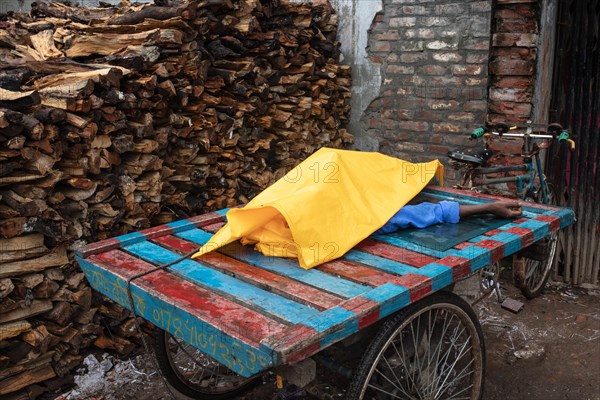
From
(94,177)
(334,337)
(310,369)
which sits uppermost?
(94,177)

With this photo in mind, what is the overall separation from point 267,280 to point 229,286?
15 cm

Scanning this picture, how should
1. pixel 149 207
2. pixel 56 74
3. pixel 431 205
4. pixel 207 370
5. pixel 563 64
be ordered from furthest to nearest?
1. pixel 563 64
2. pixel 149 207
3. pixel 56 74
4. pixel 207 370
5. pixel 431 205

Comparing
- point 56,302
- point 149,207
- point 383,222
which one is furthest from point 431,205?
point 56,302

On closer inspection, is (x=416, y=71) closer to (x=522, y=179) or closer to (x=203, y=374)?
(x=522, y=179)

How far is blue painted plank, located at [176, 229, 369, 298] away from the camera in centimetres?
200

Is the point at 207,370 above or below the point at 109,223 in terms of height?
below

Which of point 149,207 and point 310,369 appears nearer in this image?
point 310,369

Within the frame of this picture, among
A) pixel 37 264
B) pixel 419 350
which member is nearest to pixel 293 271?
pixel 419 350

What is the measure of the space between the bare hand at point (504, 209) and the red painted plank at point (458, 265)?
74cm

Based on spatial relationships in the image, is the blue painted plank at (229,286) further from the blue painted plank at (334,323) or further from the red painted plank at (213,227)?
the red painted plank at (213,227)

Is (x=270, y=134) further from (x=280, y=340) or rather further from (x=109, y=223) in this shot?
(x=280, y=340)

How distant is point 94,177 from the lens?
3.12m

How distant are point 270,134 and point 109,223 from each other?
1.70 metres

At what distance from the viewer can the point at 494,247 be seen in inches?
91.7
